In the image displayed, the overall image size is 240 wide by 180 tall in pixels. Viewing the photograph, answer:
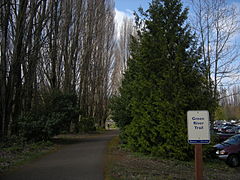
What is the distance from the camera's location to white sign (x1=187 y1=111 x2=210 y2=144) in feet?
16.0

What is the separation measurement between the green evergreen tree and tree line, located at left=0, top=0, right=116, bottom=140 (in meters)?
6.15

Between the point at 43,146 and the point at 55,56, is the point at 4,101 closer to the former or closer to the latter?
the point at 43,146

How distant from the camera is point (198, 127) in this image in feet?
16.2

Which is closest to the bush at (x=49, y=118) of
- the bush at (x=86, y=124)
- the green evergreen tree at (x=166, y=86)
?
the green evergreen tree at (x=166, y=86)

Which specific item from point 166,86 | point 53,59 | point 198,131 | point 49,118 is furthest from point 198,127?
point 53,59

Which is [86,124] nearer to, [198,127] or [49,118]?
[49,118]

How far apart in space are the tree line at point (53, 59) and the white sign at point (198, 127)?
10.8 m

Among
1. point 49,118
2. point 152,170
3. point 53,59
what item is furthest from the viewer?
point 53,59

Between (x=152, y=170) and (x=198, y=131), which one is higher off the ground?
(x=198, y=131)

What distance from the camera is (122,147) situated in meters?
14.1

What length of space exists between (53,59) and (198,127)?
17.5m

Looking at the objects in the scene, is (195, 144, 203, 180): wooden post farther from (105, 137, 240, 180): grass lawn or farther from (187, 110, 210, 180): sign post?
(105, 137, 240, 180): grass lawn

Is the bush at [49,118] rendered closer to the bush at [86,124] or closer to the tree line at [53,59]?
the tree line at [53,59]

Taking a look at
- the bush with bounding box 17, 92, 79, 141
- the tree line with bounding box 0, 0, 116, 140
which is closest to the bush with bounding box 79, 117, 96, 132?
the tree line with bounding box 0, 0, 116, 140
